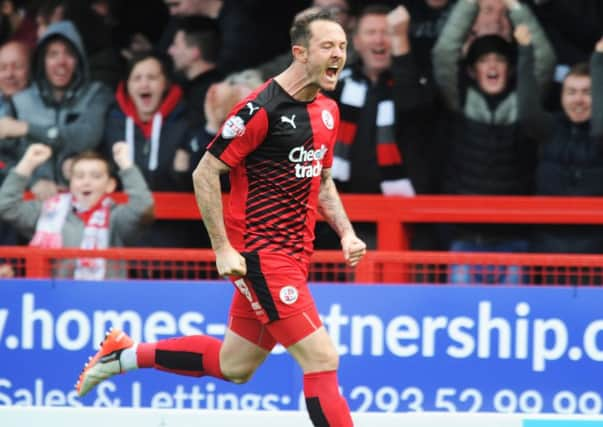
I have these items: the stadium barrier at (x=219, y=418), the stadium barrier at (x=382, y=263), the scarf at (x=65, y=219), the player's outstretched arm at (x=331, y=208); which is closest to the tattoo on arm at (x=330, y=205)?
the player's outstretched arm at (x=331, y=208)

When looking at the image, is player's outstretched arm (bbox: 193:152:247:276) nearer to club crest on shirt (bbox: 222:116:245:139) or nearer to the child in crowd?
club crest on shirt (bbox: 222:116:245:139)

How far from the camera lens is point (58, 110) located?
922 centimetres

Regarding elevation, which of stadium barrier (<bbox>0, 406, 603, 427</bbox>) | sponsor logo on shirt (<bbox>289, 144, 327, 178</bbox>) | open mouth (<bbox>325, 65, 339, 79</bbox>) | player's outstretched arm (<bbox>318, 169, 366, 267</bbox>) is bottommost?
stadium barrier (<bbox>0, 406, 603, 427</bbox>)

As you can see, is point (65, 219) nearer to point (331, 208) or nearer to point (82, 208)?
point (82, 208)

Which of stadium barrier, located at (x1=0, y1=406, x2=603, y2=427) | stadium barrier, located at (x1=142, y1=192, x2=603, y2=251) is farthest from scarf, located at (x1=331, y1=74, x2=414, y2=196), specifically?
stadium barrier, located at (x1=0, y1=406, x2=603, y2=427)

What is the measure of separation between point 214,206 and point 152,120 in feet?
11.3

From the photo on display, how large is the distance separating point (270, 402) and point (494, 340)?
130cm

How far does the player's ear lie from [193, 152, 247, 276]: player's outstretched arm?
541mm

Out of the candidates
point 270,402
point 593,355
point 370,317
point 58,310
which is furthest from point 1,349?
point 593,355

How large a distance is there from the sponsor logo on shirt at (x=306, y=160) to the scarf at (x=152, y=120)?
3.29 m

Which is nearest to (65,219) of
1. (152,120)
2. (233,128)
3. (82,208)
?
(82,208)

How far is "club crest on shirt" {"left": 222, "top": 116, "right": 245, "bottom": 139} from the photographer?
18.3 feet

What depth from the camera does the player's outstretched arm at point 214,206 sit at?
5605mm

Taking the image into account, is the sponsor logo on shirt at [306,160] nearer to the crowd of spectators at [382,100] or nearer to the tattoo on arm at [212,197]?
the tattoo on arm at [212,197]
